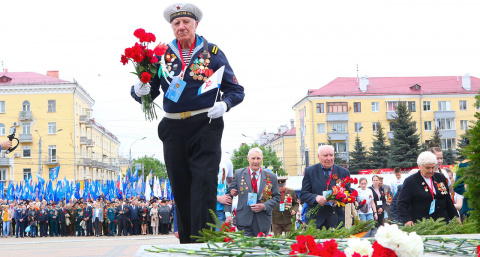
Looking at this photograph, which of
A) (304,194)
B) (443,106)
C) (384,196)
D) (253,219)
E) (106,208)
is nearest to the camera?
(304,194)

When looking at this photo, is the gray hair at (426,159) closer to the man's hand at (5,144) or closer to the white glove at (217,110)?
the white glove at (217,110)

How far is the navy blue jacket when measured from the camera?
4574mm

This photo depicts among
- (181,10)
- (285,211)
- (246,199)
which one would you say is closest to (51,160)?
(285,211)

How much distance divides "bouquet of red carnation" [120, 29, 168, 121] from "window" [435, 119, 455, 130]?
82.6 metres

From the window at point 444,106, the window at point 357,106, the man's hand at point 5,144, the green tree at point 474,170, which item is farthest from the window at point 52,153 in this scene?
the green tree at point 474,170

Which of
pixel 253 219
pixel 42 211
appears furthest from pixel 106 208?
pixel 253 219

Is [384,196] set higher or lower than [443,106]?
lower

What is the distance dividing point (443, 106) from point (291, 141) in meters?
33.7

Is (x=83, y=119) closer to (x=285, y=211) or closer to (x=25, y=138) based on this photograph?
(x=25, y=138)

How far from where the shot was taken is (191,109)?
14.9 feet

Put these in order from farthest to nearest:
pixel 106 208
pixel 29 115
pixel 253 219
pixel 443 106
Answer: pixel 443 106 → pixel 29 115 → pixel 106 208 → pixel 253 219

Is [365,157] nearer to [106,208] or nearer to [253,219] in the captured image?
[106,208]

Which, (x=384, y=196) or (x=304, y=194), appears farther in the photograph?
(x=384, y=196)

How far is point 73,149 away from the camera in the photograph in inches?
3095
